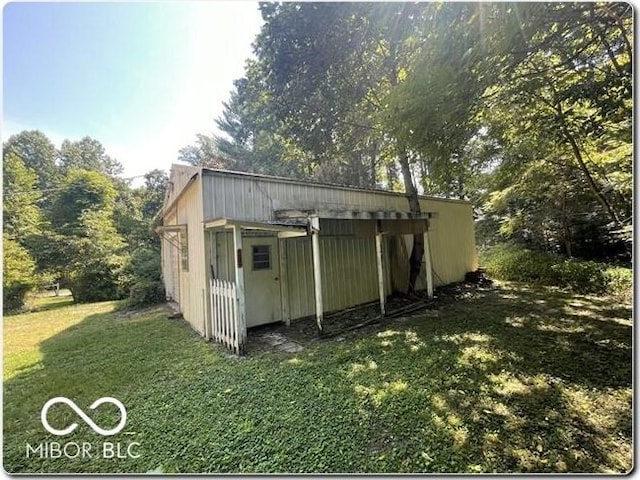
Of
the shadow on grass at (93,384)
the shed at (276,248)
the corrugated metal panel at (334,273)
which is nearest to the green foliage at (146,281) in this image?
the shed at (276,248)

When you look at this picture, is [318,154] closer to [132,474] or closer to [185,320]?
[185,320]

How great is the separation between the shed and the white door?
0.06 ft

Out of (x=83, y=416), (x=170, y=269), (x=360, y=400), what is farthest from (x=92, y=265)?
(x=360, y=400)

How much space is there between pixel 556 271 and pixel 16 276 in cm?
1520

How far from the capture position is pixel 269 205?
16.2 feet

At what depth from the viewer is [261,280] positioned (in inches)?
198

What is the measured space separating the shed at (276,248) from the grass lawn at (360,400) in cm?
89

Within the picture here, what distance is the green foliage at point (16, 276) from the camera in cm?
813

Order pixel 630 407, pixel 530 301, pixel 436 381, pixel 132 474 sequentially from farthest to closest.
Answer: pixel 530 301 < pixel 436 381 < pixel 630 407 < pixel 132 474

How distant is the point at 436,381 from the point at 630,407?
1473mm

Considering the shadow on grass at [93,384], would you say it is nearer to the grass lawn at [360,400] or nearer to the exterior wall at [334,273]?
the grass lawn at [360,400]

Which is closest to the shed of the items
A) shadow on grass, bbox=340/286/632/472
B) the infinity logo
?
the infinity logo

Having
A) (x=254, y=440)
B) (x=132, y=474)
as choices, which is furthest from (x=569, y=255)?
(x=132, y=474)

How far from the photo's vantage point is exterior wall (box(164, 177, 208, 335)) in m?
4.54
